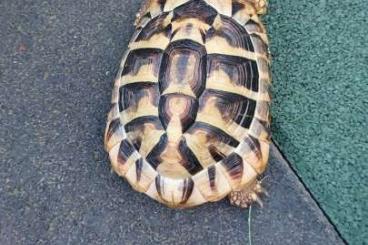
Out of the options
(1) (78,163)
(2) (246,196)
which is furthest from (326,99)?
(1) (78,163)

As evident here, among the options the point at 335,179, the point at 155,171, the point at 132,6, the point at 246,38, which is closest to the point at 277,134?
the point at 335,179

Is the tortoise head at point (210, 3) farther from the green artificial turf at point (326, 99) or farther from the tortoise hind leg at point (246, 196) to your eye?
the tortoise hind leg at point (246, 196)

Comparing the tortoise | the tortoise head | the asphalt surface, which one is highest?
the tortoise head

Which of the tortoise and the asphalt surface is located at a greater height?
the tortoise

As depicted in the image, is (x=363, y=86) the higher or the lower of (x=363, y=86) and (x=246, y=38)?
the lower

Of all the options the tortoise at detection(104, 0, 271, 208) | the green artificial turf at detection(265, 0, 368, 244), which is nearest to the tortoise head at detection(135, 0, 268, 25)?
the tortoise at detection(104, 0, 271, 208)

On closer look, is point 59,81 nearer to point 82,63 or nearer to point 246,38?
point 82,63

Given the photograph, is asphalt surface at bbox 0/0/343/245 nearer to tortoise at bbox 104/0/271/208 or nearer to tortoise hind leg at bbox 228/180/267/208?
tortoise hind leg at bbox 228/180/267/208

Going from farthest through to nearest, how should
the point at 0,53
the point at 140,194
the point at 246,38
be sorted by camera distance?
the point at 0,53 → the point at 140,194 → the point at 246,38

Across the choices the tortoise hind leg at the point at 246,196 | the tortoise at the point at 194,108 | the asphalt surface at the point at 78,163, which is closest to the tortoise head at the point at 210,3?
the tortoise at the point at 194,108
